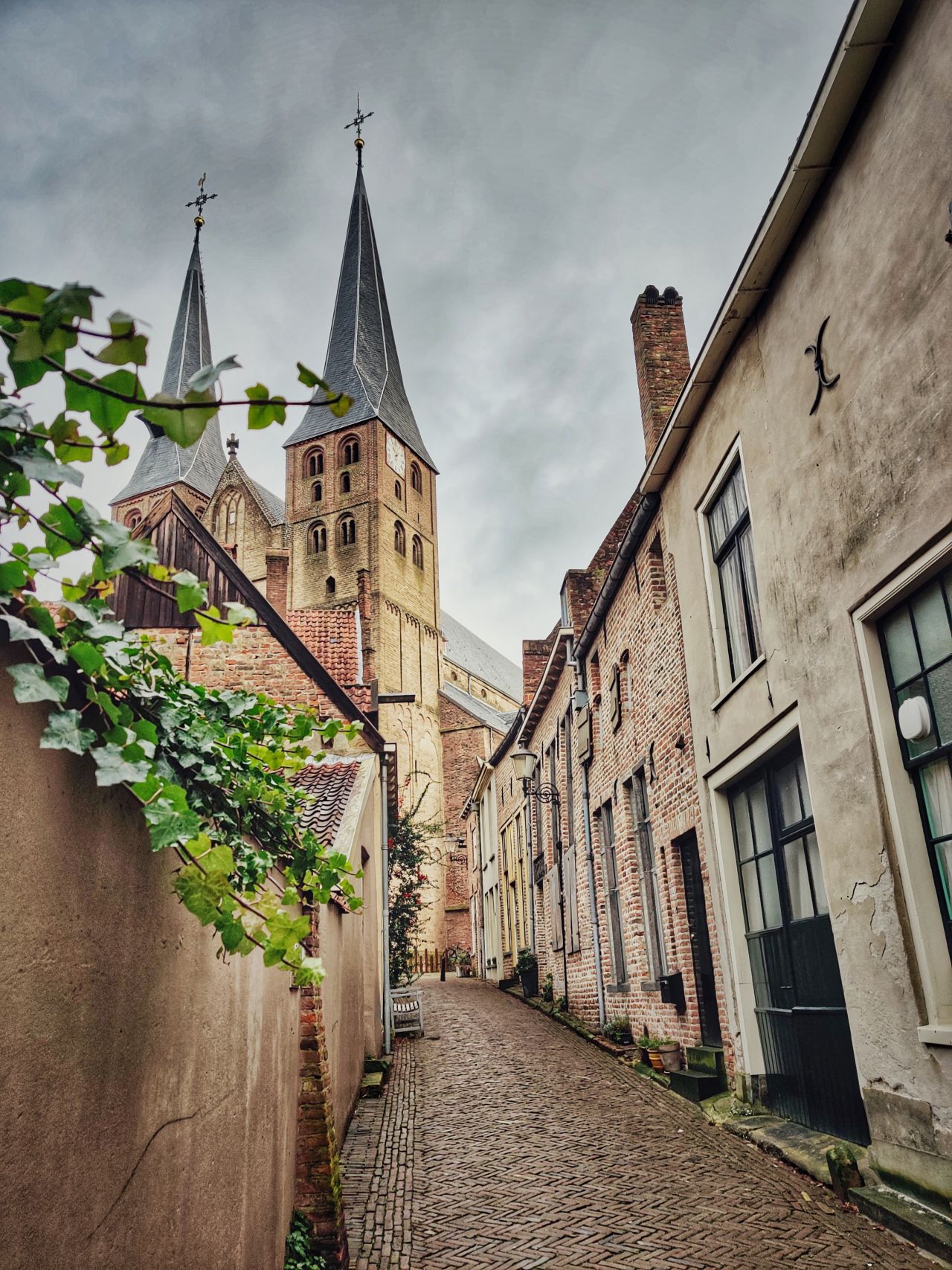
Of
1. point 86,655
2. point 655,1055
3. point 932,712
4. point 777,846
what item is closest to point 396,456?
point 655,1055

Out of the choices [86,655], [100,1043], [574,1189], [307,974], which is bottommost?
[574,1189]

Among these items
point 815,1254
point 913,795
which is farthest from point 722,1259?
point 913,795

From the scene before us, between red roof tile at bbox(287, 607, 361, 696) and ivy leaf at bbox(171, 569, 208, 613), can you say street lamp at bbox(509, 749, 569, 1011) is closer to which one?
red roof tile at bbox(287, 607, 361, 696)

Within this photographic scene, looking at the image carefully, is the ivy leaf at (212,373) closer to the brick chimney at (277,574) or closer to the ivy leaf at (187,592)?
the ivy leaf at (187,592)

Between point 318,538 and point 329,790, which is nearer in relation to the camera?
point 329,790

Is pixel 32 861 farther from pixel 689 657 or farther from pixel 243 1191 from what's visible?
pixel 689 657

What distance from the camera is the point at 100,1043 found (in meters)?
1.97

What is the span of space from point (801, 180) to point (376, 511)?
38.6 m

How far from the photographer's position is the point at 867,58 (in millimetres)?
4941

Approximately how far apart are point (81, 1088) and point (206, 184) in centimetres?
5764

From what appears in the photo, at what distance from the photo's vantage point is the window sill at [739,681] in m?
6.66

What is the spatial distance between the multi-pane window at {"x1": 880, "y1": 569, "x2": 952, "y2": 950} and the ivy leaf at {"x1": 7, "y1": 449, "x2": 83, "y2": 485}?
13.9ft

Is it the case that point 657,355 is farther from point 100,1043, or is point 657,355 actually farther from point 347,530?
point 347,530

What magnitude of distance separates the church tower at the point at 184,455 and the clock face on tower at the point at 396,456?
11.2 metres
